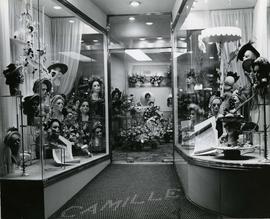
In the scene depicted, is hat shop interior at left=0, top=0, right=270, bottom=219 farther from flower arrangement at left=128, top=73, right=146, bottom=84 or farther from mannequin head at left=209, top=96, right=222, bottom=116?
flower arrangement at left=128, top=73, right=146, bottom=84

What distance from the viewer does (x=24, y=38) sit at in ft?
11.2

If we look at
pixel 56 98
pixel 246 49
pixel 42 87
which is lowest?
pixel 56 98

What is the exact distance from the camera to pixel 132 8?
19.2 ft

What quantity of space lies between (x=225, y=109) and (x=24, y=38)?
2.38 m

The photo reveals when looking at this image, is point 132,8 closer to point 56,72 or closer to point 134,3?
point 134,3

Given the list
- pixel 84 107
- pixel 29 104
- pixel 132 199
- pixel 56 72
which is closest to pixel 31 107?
pixel 29 104

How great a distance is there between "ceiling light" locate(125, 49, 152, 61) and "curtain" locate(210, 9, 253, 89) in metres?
2.60

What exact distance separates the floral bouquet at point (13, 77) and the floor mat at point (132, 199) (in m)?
1.36

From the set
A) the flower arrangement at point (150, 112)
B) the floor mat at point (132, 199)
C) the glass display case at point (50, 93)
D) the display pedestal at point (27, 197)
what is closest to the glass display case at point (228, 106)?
the floor mat at point (132, 199)

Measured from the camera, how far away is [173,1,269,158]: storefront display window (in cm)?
312

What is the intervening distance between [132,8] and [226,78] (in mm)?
2923

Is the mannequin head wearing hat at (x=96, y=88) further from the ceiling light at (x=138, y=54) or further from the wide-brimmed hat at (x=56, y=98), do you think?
the wide-brimmed hat at (x=56, y=98)

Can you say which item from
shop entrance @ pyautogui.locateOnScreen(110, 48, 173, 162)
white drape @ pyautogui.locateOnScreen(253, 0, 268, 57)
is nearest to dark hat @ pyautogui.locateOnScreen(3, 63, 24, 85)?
white drape @ pyautogui.locateOnScreen(253, 0, 268, 57)

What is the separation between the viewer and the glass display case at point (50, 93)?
10.4ft
